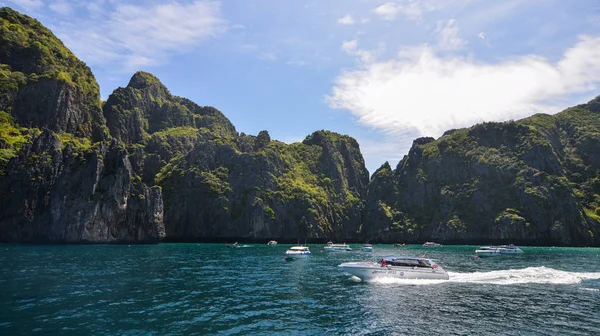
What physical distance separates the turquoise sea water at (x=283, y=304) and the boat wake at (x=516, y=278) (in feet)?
0.68

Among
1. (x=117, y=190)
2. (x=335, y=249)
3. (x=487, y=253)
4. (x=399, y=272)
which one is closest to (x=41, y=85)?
(x=117, y=190)

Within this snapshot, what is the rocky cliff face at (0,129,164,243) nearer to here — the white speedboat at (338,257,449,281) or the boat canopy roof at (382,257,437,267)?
the white speedboat at (338,257,449,281)

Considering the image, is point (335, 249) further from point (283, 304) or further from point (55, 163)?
point (55, 163)

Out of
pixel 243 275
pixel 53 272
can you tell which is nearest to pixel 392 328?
pixel 243 275

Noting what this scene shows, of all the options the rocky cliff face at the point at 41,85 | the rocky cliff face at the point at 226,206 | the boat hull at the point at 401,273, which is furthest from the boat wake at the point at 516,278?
the rocky cliff face at the point at 41,85

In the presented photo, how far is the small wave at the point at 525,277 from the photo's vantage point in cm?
4983

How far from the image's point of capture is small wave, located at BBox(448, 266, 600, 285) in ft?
163

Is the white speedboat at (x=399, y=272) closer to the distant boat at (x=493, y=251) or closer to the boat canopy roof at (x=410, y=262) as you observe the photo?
the boat canopy roof at (x=410, y=262)

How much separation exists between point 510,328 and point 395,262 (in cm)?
2509

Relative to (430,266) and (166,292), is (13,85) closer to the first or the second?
(166,292)

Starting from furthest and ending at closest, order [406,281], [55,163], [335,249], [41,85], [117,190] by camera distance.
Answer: [41,85], [117,190], [55,163], [335,249], [406,281]

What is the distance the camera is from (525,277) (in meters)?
53.1

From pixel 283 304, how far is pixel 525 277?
132 feet

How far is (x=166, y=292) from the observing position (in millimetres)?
38125
